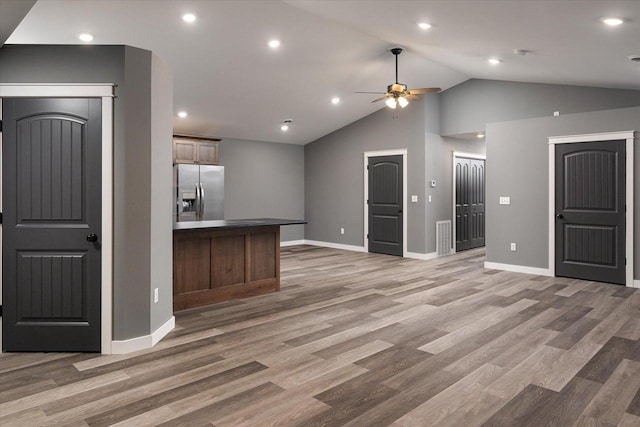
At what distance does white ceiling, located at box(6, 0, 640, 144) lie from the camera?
13.0ft

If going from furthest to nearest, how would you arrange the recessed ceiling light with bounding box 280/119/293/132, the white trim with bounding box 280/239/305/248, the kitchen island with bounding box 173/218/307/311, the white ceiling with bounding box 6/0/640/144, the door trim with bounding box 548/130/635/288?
the white trim with bounding box 280/239/305/248 < the recessed ceiling light with bounding box 280/119/293/132 < the door trim with bounding box 548/130/635/288 < the kitchen island with bounding box 173/218/307/311 < the white ceiling with bounding box 6/0/640/144

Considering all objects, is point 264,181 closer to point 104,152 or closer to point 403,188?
point 403,188

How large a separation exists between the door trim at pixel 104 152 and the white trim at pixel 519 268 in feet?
19.2

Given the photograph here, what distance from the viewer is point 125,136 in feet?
11.3

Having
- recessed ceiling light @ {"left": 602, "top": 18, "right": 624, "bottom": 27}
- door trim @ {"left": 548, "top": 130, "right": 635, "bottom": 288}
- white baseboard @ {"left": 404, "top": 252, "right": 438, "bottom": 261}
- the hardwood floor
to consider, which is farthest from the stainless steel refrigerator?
recessed ceiling light @ {"left": 602, "top": 18, "right": 624, "bottom": 27}

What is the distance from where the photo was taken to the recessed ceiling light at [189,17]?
4570mm

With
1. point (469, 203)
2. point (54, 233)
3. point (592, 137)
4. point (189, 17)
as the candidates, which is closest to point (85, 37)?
point (189, 17)

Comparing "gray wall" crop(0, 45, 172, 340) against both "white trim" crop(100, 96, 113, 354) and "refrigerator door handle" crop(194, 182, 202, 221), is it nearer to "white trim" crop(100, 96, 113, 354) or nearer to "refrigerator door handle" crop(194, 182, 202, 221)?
"white trim" crop(100, 96, 113, 354)

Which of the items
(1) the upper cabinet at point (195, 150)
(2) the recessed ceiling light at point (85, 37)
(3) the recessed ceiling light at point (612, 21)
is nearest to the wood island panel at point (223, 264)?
(2) the recessed ceiling light at point (85, 37)

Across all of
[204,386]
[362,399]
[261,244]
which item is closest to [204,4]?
[261,244]

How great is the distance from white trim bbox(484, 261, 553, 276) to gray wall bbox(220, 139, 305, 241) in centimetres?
454

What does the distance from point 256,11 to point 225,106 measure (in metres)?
2.85

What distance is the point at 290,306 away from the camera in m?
4.88

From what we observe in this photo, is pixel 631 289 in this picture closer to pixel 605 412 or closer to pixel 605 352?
pixel 605 352
